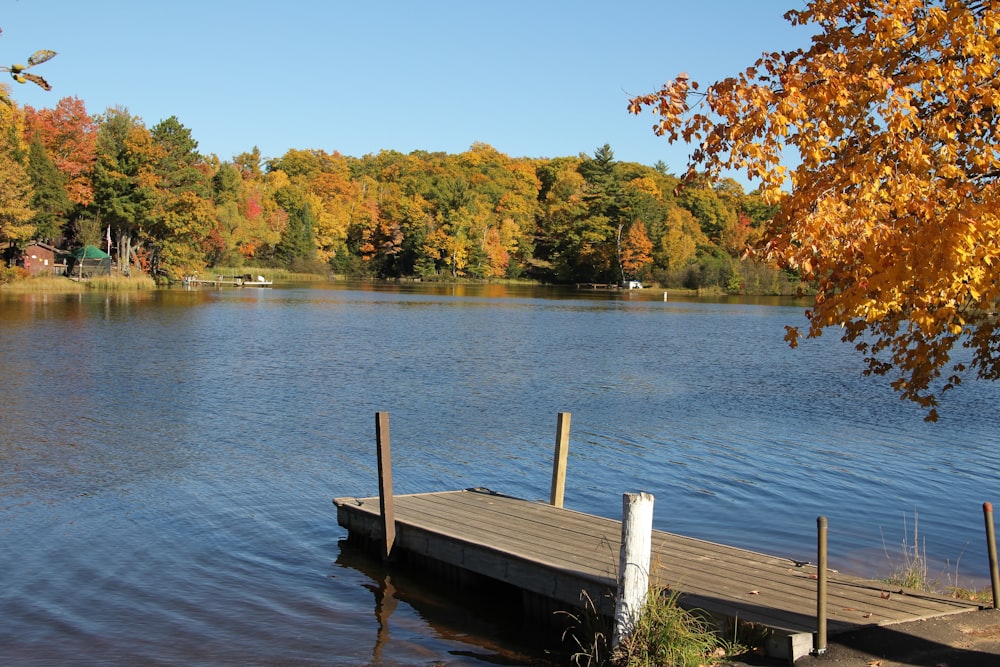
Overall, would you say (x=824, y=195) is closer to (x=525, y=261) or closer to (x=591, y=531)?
(x=591, y=531)

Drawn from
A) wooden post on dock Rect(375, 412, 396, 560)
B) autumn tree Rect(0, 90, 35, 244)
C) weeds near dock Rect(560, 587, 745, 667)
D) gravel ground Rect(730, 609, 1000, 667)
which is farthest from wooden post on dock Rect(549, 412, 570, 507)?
autumn tree Rect(0, 90, 35, 244)

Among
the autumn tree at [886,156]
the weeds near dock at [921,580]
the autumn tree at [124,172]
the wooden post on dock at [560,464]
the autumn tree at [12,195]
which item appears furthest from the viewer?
the autumn tree at [124,172]

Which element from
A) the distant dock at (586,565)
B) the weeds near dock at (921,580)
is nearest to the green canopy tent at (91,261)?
the distant dock at (586,565)

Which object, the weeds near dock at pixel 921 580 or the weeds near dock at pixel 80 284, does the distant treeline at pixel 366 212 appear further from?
the weeds near dock at pixel 921 580

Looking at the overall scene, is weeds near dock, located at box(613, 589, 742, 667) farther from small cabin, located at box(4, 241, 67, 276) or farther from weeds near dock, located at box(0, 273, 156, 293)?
small cabin, located at box(4, 241, 67, 276)

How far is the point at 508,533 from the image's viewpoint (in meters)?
10.5

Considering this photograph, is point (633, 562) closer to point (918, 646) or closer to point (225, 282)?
point (918, 646)

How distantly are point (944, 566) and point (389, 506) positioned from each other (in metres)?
7.09

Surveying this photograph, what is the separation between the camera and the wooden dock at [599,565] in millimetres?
7781

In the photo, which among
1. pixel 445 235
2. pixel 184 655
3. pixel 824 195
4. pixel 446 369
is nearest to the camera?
pixel 824 195

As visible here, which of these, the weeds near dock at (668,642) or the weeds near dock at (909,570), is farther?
the weeds near dock at (909,570)

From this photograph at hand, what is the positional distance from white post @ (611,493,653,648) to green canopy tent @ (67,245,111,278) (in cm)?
7580

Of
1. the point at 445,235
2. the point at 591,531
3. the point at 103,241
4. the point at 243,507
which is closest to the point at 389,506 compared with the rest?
the point at 591,531

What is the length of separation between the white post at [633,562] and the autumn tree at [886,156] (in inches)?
84.2
